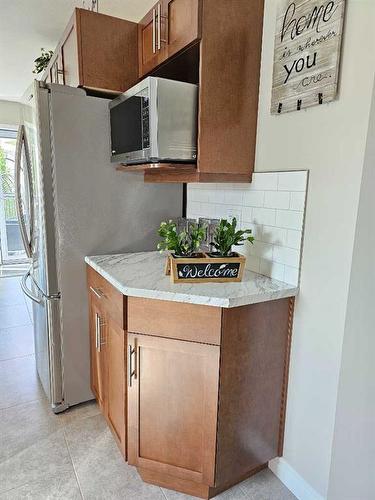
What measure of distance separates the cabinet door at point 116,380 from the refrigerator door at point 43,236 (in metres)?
0.41

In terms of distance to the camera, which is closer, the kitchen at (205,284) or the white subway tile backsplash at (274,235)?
the kitchen at (205,284)

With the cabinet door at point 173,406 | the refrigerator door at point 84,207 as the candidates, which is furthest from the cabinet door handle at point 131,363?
the refrigerator door at point 84,207

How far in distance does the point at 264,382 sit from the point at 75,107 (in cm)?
163

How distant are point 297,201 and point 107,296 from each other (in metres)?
0.97

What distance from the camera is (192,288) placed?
139 centimetres

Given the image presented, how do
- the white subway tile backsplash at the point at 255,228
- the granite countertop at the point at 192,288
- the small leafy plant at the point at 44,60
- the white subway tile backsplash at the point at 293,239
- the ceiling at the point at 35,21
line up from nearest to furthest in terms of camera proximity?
the granite countertop at the point at 192,288 < the white subway tile backsplash at the point at 293,239 < the white subway tile backsplash at the point at 255,228 < the ceiling at the point at 35,21 < the small leafy plant at the point at 44,60

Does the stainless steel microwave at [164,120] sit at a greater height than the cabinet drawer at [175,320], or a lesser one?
greater

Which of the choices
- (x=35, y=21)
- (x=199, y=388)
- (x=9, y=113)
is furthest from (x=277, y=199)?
(x=9, y=113)

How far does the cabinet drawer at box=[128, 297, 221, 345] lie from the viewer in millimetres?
1313

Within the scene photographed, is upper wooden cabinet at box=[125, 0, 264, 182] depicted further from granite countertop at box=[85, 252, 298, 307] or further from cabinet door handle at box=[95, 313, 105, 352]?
cabinet door handle at box=[95, 313, 105, 352]

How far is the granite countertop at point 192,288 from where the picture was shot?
131cm

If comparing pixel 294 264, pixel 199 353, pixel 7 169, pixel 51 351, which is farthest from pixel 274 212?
pixel 7 169

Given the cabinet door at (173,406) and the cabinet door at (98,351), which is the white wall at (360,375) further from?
the cabinet door at (98,351)

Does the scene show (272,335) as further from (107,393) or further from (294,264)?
(107,393)
